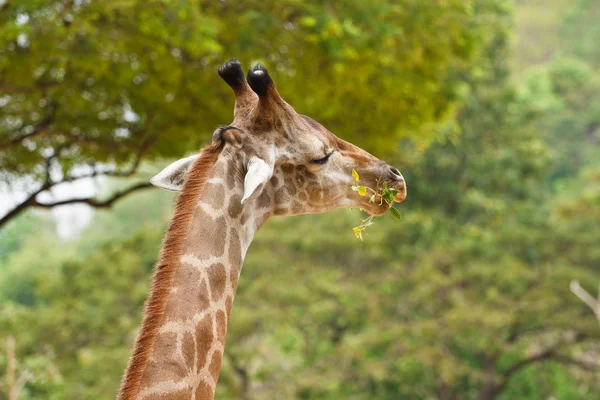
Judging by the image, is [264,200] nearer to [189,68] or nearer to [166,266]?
[166,266]

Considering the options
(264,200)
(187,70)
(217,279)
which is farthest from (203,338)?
(187,70)

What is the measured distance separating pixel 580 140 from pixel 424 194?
15.1m

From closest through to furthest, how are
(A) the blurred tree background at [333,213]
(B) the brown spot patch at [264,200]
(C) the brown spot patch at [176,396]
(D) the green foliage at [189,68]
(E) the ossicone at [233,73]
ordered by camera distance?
(C) the brown spot patch at [176,396] → (E) the ossicone at [233,73] → (B) the brown spot patch at [264,200] → (D) the green foliage at [189,68] → (A) the blurred tree background at [333,213]

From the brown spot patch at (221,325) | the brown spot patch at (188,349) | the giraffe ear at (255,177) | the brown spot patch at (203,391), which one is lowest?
the brown spot patch at (203,391)

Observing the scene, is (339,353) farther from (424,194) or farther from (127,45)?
(127,45)

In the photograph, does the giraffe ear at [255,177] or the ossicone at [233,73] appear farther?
the ossicone at [233,73]

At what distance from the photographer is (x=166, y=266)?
2959 mm

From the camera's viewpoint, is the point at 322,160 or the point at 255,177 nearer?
the point at 255,177

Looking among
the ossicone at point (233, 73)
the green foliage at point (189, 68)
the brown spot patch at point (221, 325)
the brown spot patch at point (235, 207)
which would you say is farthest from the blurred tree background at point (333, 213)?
the brown spot patch at point (221, 325)

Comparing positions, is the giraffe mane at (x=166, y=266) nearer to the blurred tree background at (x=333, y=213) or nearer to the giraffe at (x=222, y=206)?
the giraffe at (x=222, y=206)

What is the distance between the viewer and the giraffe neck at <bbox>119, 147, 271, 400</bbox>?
2.82 metres

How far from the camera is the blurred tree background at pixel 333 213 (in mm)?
8461

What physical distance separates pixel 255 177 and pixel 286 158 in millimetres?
505

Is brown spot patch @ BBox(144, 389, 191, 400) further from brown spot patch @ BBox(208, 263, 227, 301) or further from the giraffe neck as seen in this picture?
brown spot patch @ BBox(208, 263, 227, 301)
